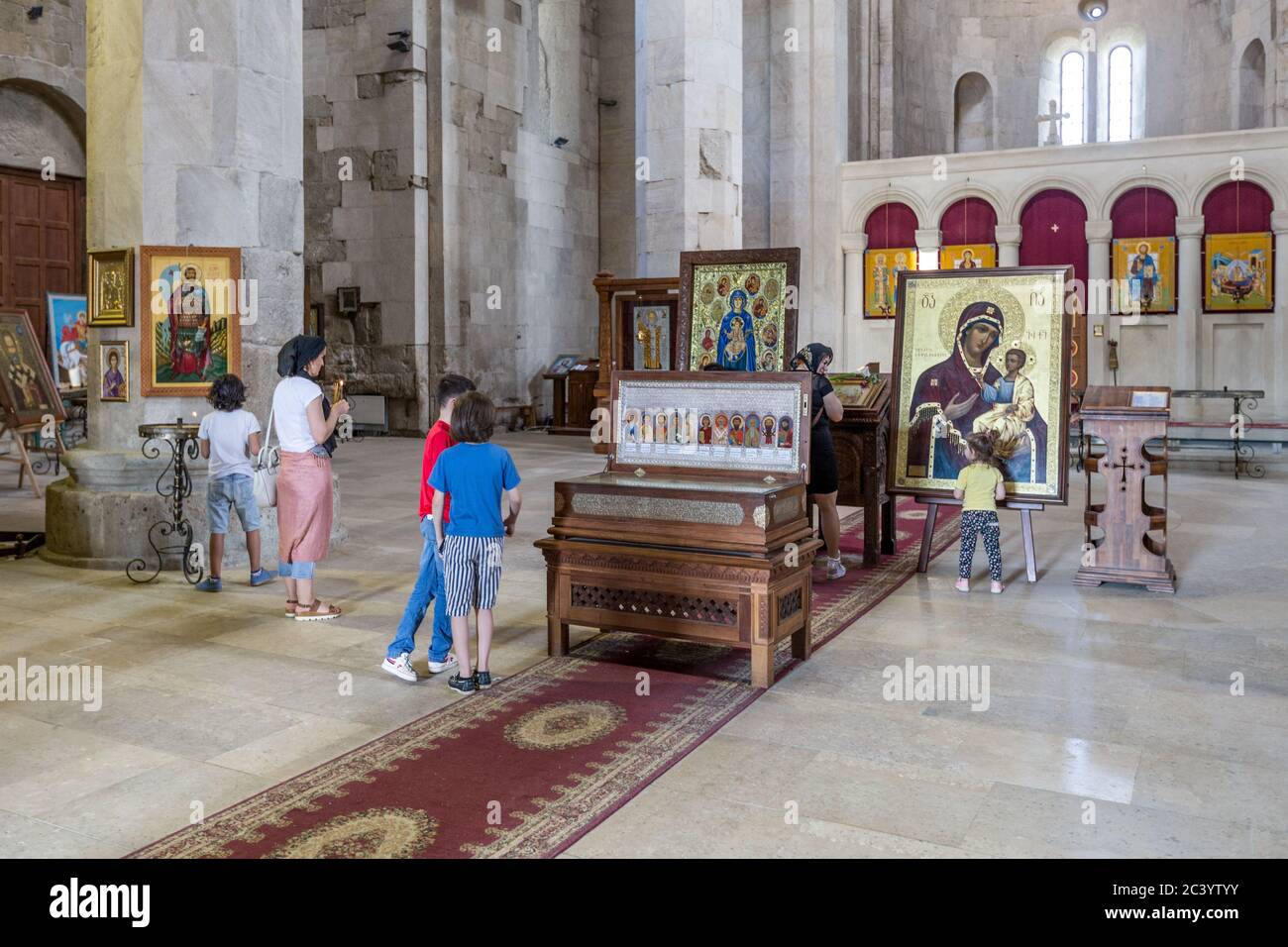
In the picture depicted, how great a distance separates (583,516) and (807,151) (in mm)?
13619

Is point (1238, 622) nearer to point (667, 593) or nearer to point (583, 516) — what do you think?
point (667, 593)

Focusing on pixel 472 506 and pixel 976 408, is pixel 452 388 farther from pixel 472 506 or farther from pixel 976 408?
pixel 976 408

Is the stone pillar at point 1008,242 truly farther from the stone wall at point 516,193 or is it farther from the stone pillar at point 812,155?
the stone wall at point 516,193

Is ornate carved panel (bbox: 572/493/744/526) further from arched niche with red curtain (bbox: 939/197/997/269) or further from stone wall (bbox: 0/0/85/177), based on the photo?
stone wall (bbox: 0/0/85/177)

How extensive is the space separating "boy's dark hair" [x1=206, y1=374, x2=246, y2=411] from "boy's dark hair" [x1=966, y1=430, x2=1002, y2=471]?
4.76m

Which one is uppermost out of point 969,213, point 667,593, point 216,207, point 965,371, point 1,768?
point 969,213

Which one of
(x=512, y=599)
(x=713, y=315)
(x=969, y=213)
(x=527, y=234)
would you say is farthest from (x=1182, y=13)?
(x=512, y=599)

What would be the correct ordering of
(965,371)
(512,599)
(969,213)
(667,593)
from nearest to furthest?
(667,593) → (512,599) → (965,371) → (969,213)

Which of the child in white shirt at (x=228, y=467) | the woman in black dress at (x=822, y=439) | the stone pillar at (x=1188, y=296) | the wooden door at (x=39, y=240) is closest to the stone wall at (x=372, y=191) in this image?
the wooden door at (x=39, y=240)

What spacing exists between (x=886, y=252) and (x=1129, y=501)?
1100 centimetres

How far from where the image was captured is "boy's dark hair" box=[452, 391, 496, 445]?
15.4 ft

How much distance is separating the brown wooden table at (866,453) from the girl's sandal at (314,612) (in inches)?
146

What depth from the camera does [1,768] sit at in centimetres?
399

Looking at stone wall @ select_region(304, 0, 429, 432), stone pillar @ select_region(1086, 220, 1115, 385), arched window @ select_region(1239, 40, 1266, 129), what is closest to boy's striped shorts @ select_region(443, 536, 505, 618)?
stone pillar @ select_region(1086, 220, 1115, 385)
